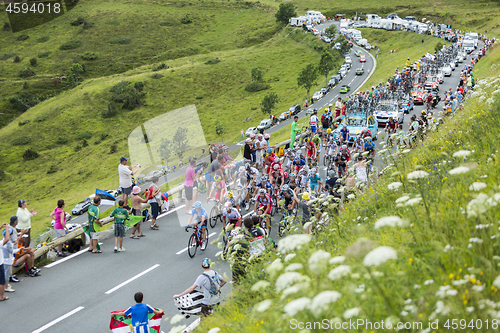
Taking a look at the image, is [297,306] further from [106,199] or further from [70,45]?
[70,45]

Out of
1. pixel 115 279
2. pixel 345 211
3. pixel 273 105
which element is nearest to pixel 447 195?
pixel 345 211

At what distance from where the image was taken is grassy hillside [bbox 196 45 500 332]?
364 centimetres

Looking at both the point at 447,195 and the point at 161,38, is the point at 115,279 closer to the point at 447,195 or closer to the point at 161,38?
the point at 447,195

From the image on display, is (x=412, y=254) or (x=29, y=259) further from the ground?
(x=412, y=254)

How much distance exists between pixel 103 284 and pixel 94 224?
2.61 meters

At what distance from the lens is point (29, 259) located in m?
12.4

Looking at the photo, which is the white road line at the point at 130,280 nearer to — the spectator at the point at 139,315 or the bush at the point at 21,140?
the spectator at the point at 139,315

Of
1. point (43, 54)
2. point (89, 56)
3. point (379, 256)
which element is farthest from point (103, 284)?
point (43, 54)

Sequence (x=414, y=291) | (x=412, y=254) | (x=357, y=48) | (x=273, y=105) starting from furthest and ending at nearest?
(x=357, y=48)
(x=273, y=105)
(x=412, y=254)
(x=414, y=291)

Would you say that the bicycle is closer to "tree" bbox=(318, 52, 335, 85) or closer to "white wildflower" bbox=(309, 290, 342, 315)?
"white wildflower" bbox=(309, 290, 342, 315)

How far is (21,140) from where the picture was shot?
94.9 meters

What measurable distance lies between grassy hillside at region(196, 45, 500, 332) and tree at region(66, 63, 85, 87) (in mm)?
131136

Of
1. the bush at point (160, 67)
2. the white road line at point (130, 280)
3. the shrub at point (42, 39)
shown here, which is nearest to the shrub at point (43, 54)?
the shrub at point (42, 39)

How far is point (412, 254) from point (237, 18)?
17653 centimetres
